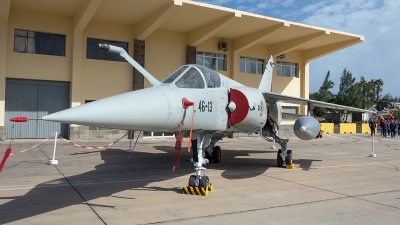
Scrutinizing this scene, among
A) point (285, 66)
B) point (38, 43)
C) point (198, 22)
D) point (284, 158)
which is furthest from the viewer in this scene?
point (285, 66)

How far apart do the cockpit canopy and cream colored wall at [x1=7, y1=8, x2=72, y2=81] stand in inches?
588

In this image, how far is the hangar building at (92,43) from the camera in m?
18.4

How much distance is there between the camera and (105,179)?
809cm

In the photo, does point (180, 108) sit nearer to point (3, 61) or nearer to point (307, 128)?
point (307, 128)

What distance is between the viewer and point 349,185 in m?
7.93

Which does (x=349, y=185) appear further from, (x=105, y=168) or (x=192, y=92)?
(x=105, y=168)

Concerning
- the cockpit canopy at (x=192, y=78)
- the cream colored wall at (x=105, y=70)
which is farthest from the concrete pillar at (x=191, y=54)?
the cockpit canopy at (x=192, y=78)

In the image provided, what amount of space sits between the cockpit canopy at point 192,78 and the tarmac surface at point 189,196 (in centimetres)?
215

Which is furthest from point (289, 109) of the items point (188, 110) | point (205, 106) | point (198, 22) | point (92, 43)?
point (188, 110)

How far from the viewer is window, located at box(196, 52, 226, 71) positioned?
24359 mm

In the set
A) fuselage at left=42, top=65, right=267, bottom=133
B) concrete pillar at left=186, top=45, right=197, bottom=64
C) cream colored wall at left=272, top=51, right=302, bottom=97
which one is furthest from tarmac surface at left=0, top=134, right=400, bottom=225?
cream colored wall at left=272, top=51, right=302, bottom=97

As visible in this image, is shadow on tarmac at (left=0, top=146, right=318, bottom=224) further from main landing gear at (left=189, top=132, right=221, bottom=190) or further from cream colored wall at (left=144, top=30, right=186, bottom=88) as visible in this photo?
cream colored wall at (left=144, top=30, right=186, bottom=88)

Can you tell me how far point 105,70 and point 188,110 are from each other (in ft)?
52.7

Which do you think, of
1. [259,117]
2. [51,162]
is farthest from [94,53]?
[259,117]
